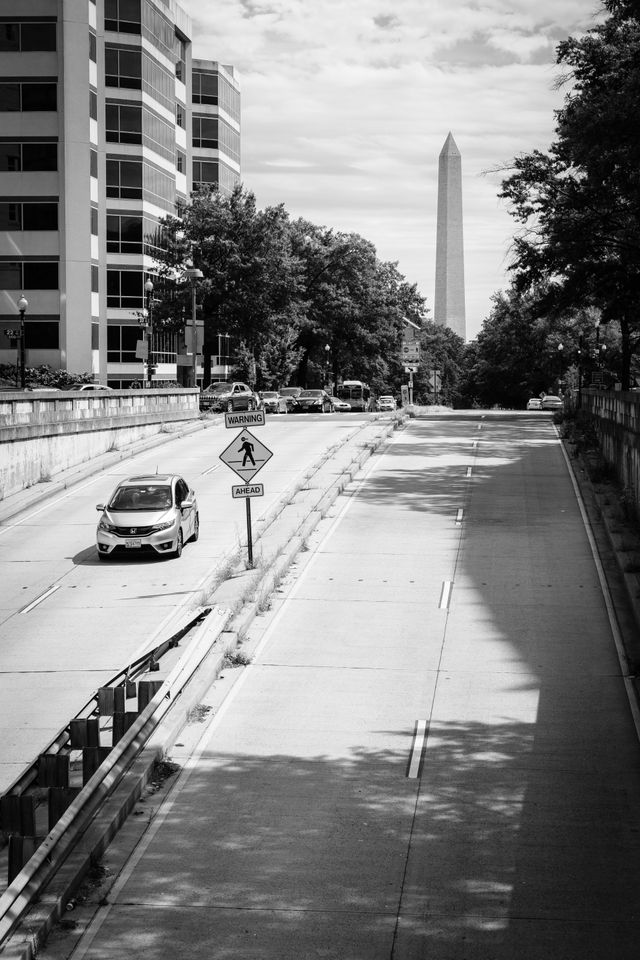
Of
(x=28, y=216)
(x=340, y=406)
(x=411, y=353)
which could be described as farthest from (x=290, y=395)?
(x=28, y=216)

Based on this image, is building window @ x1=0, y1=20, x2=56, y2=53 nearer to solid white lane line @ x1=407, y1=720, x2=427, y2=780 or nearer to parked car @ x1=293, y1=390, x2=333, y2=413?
parked car @ x1=293, y1=390, x2=333, y2=413

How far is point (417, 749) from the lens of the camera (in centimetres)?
1371

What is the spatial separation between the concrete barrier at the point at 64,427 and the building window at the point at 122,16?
28.0m

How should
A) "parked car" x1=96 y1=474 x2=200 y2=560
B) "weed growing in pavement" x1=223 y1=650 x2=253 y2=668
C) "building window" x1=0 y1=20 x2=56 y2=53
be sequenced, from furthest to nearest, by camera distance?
"building window" x1=0 y1=20 x2=56 y2=53 < "parked car" x1=96 y1=474 x2=200 y2=560 < "weed growing in pavement" x1=223 y1=650 x2=253 y2=668

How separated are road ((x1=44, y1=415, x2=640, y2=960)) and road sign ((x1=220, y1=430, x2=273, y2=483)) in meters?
2.46

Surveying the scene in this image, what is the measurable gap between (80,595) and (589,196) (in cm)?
3050

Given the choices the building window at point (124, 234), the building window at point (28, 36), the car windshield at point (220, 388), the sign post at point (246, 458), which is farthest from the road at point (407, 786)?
the building window at point (28, 36)

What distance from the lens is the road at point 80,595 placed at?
15.7 meters

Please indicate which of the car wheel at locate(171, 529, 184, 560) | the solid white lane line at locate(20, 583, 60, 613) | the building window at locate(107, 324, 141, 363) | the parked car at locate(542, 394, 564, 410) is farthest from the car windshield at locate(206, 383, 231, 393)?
the solid white lane line at locate(20, 583, 60, 613)

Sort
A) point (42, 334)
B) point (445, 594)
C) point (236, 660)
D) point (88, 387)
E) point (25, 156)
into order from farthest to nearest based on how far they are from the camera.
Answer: point (42, 334), point (25, 156), point (88, 387), point (445, 594), point (236, 660)

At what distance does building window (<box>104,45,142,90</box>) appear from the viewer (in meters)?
66.3

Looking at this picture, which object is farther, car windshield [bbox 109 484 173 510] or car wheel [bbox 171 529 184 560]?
car windshield [bbox 109 484 173 510]

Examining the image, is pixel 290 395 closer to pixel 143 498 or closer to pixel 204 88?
pixel 204 88

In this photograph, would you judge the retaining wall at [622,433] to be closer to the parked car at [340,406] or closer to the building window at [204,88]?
the parked car at [340,406]
